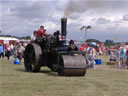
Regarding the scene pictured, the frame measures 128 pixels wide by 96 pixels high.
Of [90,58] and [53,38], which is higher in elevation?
[53,38]

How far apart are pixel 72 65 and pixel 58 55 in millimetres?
884

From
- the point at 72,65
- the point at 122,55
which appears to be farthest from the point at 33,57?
the point at 122,55

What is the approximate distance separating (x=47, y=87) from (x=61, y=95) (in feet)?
3.45

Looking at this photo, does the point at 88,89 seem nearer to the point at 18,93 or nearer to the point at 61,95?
the point at 61,95

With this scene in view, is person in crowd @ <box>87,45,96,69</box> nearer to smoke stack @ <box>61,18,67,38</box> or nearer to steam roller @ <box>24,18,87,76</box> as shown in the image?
steam roller @ <box>24,18,87,76</box>

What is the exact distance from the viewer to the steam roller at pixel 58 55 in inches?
372

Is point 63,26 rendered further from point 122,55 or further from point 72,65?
point 122,55

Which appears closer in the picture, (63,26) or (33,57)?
(63,26)

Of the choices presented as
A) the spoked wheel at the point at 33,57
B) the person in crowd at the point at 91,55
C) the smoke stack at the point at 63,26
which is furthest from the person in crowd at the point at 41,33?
the person in crowd at the point at 91,55

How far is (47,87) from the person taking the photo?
7.24m

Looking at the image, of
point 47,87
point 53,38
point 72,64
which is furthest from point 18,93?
point 53,38

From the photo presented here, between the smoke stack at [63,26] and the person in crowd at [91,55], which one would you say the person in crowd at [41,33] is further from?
the person in crowd at [91,55]

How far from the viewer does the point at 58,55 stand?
32.8ft

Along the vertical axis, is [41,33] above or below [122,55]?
above
